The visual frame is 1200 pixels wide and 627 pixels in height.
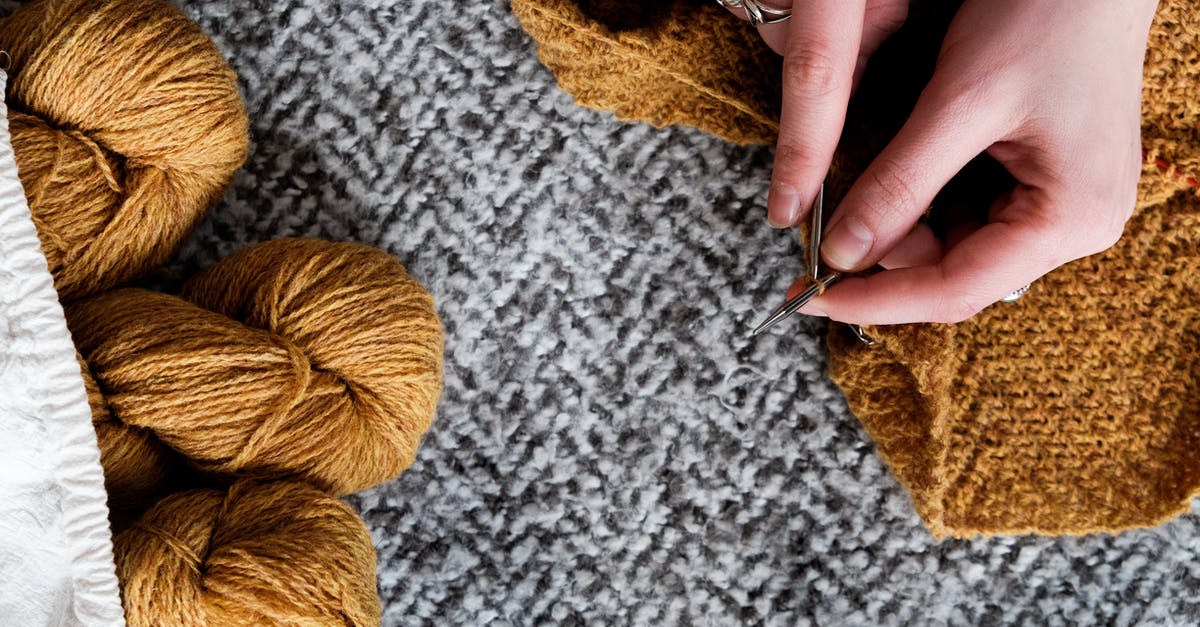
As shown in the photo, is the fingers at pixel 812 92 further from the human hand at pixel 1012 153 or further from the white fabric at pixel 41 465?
the white fabric at pixel 41 465

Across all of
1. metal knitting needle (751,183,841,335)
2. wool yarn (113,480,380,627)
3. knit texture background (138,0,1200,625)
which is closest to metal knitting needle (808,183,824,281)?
metal knitting needle (751,183,841,335)

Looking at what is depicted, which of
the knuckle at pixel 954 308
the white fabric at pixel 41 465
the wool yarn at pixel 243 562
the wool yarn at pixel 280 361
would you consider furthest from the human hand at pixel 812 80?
the white fabric at pixel 41 465

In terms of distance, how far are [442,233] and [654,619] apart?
1.25 ft

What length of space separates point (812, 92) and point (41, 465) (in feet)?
1.87

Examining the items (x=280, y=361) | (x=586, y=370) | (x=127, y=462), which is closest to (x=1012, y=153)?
(x=586, y=370)

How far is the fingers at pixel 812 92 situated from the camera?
0.69m

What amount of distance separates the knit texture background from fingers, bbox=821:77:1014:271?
6.9 inches

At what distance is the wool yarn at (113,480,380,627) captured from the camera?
2.19 ft

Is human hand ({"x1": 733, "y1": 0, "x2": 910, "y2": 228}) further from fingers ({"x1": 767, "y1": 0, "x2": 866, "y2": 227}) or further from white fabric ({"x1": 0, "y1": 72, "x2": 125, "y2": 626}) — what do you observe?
white fabric ({"x1": 0, "y1": 72, "x2": 125, "y2": 626})

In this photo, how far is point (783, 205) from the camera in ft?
2.48

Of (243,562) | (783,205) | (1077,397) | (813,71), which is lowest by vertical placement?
(1077,397)

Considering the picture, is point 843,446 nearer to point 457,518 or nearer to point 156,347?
point 457,518

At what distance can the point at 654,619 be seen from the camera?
2.89 ft

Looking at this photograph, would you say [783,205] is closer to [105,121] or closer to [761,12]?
[761,12]
